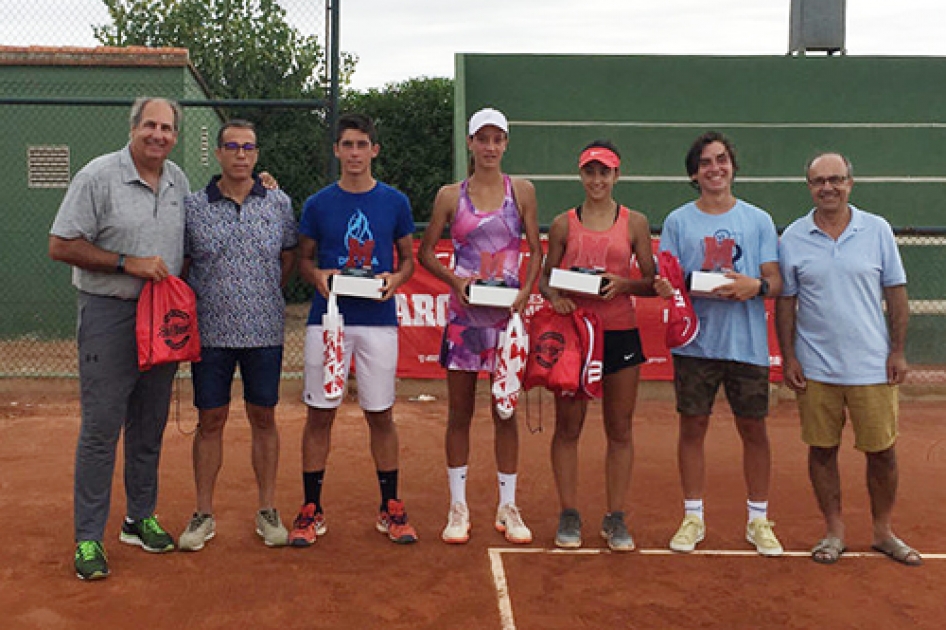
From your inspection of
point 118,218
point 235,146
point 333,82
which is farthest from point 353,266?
point 333,82

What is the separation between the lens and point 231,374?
4746 millimetres

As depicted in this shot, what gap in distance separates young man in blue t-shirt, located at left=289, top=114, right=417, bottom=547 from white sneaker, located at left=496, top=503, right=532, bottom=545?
1.56 feet

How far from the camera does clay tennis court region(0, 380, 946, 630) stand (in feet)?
13.1

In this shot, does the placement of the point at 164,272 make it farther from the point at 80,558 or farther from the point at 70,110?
the point at 70,110

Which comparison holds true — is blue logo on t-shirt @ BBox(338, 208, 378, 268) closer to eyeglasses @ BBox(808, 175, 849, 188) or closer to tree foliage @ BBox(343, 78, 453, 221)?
eyeglasses @ BBox(808, 175, 849, 188)

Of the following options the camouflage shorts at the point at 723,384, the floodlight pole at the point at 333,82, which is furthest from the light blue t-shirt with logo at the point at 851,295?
the floodlight pole at the point at 333,82

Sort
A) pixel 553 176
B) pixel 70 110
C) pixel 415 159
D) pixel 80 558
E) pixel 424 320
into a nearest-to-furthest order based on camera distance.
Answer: pixel 80 558 < pixel 424 320 < pixel 70 110 < pixel 553 176 < pixel 415 159

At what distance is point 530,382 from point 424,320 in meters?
4.07

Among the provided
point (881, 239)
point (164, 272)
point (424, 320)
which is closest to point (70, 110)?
point (424, 320)

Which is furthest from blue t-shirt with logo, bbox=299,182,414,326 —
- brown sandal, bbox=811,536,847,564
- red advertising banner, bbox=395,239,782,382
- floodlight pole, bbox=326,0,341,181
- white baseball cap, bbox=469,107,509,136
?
red advertising banner, bbox=395,239,782,382

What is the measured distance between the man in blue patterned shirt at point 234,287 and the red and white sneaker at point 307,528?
60mm

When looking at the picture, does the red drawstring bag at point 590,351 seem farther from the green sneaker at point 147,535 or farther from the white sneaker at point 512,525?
the green sneaker at point 147,535

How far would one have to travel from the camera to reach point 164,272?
14.4ft

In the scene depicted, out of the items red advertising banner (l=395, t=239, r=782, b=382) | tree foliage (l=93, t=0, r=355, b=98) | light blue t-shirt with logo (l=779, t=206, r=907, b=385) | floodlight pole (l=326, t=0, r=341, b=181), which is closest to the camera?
light blue t-shirt with logo (l=779, t=206, r=907, b=385)
